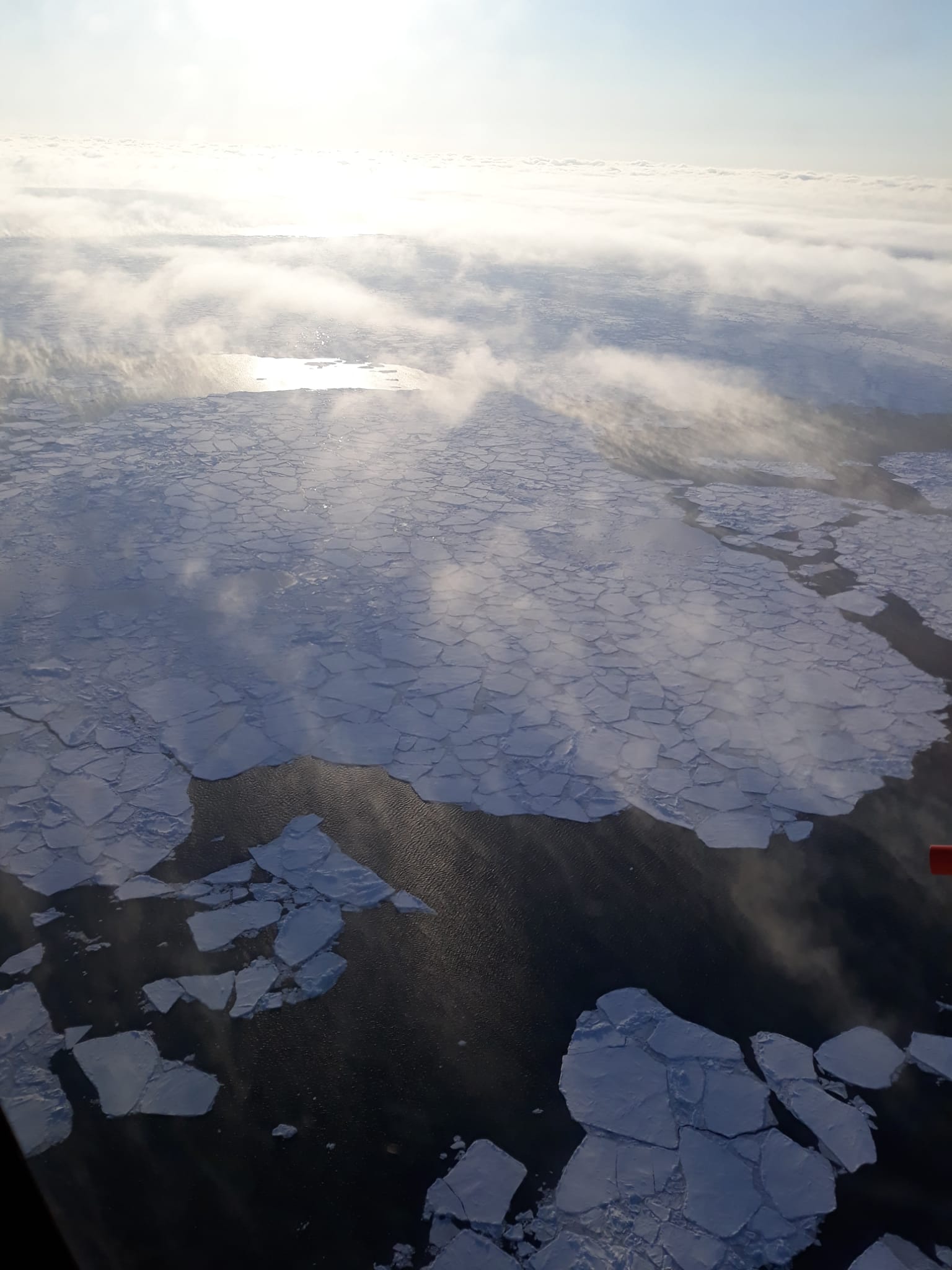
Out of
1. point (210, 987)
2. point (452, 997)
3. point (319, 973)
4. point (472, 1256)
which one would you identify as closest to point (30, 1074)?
point (210, 987)

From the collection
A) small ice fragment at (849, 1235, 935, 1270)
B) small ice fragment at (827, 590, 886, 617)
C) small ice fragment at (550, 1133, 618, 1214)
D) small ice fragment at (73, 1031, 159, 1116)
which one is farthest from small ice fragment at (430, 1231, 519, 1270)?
small ice fragment at (827, 590, 886, 617)

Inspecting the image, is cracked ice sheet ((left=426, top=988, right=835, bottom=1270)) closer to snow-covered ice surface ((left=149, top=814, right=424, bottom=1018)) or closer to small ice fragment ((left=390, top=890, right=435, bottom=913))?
small ice fragment ((left=390, top=890, right=435, bottom=913))

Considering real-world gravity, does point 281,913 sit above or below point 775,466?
below

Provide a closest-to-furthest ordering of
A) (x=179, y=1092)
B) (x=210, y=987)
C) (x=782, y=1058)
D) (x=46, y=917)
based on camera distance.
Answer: (x=179, y=1092) < (x=782, y=1058) < (x=210, y=987) < (x=46, y=917)

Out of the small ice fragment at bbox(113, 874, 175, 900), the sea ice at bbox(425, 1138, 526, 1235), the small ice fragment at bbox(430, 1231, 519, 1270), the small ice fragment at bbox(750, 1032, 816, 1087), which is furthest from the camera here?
the small ice fragment at bbox(113, 874, 175, 900)

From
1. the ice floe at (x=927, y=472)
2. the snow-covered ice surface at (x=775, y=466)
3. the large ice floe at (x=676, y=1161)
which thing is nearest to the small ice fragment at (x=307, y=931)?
the large ice floe at (x=676, y=1161)

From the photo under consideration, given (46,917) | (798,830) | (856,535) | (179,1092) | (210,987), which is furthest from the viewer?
(856,535)

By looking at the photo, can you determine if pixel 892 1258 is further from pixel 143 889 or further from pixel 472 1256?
pixel 143 889

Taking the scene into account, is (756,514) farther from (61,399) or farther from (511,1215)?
(61,399)
